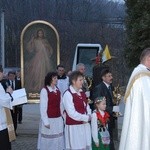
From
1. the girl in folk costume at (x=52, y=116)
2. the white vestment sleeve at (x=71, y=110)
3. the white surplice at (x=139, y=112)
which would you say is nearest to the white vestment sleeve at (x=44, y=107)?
the girl in folk costume at (x=52, y=116)

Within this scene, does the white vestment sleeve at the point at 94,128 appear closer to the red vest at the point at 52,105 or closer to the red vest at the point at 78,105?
the red vest at the point at 78,105

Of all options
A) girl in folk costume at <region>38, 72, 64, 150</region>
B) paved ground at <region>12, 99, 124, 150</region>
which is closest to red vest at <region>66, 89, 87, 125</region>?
girl in folk costume at <region>38, 72, 64, 150</region>

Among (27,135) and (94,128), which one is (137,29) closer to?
(27,135)

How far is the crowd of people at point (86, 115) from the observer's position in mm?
7547

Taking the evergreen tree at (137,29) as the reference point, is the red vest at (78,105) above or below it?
below

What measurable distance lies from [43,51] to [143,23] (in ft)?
11.0

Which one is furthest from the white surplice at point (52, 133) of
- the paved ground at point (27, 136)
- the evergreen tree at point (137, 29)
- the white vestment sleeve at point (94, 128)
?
Result: the evergreen tree at point (137, 29)

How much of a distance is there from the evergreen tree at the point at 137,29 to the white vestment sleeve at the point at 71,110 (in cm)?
845

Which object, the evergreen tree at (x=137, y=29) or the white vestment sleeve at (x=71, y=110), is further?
the evergreen tree at (x=137, y=29)

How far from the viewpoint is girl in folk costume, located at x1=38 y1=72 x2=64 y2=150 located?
10.4 m

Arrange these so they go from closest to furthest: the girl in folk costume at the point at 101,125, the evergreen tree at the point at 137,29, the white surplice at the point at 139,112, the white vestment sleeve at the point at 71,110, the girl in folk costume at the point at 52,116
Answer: the white surplice at the point at 139,112 → the white vestment sleeve at the point at 71,110 → the girl in folk costume at the point at 101,125 → the girl in folk costume at the point at 52,116 → the evergreen tree at the point at 137,29

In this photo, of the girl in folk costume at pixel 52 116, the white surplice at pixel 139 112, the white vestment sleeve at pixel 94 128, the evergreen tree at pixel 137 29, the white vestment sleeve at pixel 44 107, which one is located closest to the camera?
the white surplice at pixel 139 112

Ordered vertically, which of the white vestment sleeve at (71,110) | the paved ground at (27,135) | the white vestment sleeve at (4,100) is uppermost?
the white vestment sleeve at (4,100)

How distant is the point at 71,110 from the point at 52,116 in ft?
4.57
